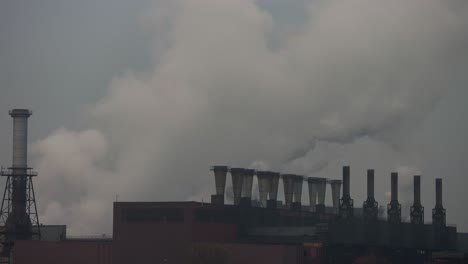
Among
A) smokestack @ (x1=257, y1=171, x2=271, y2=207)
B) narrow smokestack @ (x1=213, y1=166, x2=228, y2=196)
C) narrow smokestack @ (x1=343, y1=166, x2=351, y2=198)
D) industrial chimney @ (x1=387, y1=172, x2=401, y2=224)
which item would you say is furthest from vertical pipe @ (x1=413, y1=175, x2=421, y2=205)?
narrow smokestack @ (x1=213, y1=166, x2=228, y2=196)

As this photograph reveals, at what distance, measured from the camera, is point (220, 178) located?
87.2 m

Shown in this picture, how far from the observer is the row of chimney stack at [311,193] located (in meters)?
87.9

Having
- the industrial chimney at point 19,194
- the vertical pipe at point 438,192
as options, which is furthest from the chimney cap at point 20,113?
the vertical pipe at point 438,192

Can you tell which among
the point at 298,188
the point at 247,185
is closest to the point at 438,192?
the point at 298,188

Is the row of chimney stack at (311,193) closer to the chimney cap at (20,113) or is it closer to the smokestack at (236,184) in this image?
the smokestack at (236,184)

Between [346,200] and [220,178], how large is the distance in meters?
12.1

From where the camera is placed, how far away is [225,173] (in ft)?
288

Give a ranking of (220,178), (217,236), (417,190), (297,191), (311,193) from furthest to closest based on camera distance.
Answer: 1. (311,193)
2. (297,191)
3. (417,190)
4. (220,178)
5. (217,236)

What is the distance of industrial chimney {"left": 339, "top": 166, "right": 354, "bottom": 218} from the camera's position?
89812 millimetres

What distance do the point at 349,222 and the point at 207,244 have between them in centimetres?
1197

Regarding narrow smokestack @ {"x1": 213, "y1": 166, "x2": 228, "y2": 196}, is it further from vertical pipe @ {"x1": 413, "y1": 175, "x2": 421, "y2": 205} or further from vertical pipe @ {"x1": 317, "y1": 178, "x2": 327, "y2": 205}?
vertical pipe @ {"x1": 413, "y1": 175, "x2": 421, "y2": 205}

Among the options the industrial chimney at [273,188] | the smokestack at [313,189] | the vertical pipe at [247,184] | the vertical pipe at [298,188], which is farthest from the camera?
the smokestack at [313,189]

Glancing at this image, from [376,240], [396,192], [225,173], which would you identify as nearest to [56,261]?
[225,173]

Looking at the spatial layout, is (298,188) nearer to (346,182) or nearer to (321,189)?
(321,189)
